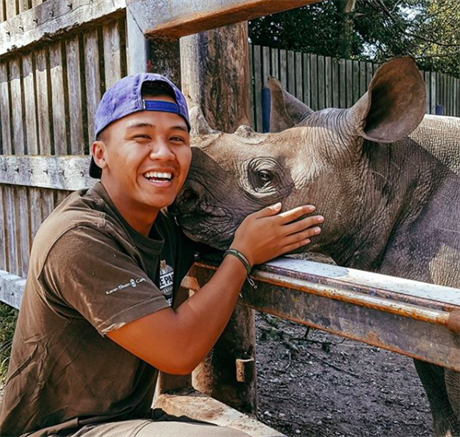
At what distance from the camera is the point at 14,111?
511cm

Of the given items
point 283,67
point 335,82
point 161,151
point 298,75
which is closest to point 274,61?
point 283,67

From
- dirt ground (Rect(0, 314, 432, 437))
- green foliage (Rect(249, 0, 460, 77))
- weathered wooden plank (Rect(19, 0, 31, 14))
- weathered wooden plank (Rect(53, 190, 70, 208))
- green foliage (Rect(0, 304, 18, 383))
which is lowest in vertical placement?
dirt ground (Rect(0, 314, 432, 437))

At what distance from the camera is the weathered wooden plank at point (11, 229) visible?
5336 mm

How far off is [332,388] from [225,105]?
243cm

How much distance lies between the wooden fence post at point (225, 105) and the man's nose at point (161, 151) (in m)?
1.15

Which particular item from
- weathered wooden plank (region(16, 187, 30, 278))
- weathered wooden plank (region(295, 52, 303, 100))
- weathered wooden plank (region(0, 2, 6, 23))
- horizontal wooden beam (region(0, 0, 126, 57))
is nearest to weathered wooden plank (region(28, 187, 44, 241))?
weathered wooden plank (region(16, 187, 30, 278))

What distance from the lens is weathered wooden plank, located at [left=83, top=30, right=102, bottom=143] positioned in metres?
3.96

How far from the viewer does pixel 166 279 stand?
2590 millimetres

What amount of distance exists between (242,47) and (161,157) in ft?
5.31

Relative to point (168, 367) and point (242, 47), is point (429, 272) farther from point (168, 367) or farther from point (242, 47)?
point (242, 47)

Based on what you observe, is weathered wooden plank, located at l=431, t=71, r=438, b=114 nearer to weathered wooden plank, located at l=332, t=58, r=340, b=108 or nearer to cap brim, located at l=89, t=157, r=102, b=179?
weathered wooden plank, located at l=332, t=58, r=340, b=108

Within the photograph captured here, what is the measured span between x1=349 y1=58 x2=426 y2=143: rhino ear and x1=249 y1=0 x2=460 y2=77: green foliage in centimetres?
789

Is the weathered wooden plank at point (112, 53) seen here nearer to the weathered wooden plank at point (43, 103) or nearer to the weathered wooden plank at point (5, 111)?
the weathered wooden plank at point (43, 103)

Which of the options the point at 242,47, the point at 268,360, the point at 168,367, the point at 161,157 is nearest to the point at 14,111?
the point at 242,47
